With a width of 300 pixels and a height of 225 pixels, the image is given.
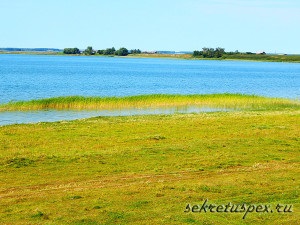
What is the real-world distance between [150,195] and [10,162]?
6.57 metres

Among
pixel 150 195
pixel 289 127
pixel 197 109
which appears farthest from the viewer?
pixel 197 109

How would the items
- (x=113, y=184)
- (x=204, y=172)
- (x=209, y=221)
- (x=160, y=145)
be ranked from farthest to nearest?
(x=160, y=145) → (x=204, y=172) → (x=113, y=184) → (x=209, y=221)

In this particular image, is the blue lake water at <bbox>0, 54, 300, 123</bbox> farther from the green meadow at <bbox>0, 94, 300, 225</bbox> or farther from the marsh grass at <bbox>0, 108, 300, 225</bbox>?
the marsh grass at <bbox>0, 108, 300, 225</bbox>

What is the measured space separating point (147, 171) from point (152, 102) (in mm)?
29694

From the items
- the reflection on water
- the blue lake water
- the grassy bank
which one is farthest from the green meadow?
the blue lake water

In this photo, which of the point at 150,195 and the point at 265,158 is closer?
the point at 150,195

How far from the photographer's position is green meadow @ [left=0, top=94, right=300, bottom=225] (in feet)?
38.0

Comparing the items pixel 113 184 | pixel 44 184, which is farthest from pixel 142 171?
pixel 44 184

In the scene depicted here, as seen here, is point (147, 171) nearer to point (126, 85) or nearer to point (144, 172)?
point (144, 172)

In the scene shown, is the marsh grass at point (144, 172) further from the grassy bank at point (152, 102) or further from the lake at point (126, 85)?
the lake at point (126, 85)

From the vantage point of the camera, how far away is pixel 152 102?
4600 cm

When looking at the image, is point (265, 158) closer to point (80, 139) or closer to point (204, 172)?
point (204, 172)

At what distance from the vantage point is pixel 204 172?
53.5 feet

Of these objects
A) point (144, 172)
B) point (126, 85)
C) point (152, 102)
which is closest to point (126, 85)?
point (126, 85)
